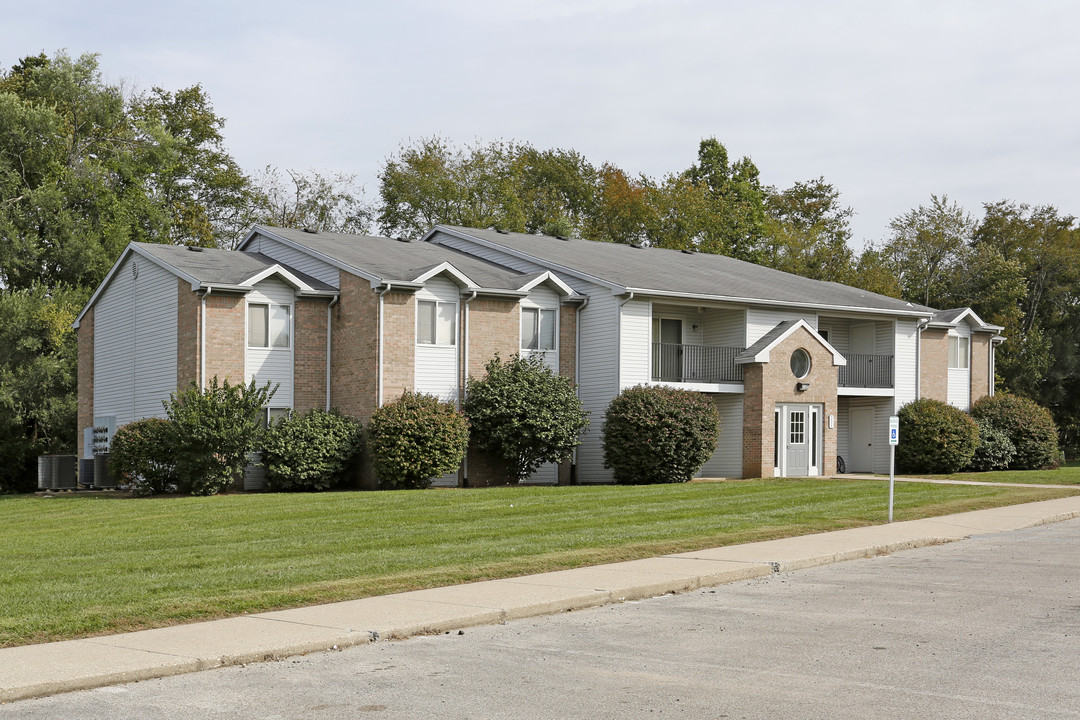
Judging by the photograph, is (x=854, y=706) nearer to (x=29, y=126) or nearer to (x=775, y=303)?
(x=775, y=303)

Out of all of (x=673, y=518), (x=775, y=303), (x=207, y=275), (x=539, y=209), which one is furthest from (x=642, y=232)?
(x=673, y=518)

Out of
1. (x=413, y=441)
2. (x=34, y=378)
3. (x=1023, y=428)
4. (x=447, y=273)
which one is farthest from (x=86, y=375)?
(x=1023, y=428)

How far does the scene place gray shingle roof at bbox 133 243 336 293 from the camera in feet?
95.8

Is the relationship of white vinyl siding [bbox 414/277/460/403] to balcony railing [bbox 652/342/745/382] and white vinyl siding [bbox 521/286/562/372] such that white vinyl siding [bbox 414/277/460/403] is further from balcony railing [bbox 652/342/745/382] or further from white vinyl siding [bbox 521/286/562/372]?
balcony railing [bbox 652/342/745/382]

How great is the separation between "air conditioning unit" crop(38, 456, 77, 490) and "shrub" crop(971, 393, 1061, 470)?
28.6 meters

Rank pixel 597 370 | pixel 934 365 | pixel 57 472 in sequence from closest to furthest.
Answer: pixel 597 370 → pixel 57 472 → pixel 934 365

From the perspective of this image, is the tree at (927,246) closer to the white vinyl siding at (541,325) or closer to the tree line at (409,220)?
the tree line at (409,220)

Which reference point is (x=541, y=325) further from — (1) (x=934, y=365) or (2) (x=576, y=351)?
(1) (x=934, y=365)

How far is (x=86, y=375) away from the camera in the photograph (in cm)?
3619

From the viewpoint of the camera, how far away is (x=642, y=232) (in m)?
60.9

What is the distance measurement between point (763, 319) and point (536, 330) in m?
7.05

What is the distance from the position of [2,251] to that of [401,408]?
70.7 feet

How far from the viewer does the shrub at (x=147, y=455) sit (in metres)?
27.3

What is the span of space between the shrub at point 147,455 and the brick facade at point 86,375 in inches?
314
